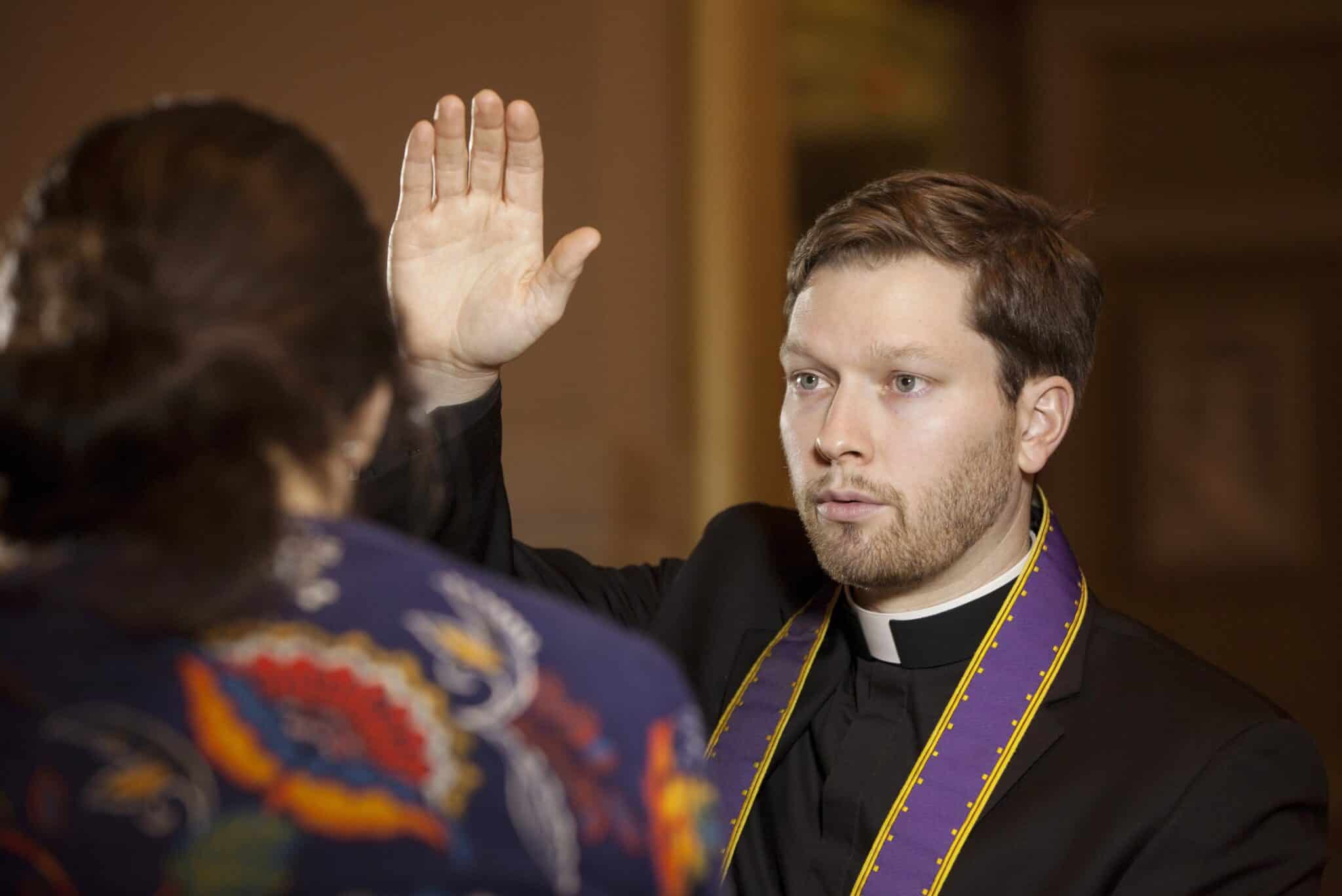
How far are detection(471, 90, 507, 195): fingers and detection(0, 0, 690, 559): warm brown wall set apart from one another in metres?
2.60

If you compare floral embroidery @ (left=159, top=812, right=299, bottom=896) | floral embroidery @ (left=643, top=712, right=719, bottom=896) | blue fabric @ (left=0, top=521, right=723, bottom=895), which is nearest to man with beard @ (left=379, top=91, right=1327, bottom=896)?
floral embroidery @ (left=643, top=712, right=719, bottom=896)

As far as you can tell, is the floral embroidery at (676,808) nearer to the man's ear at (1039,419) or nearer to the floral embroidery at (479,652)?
the floral embroidery at (479,652)

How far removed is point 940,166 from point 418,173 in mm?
5143

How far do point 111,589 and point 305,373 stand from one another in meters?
0.19

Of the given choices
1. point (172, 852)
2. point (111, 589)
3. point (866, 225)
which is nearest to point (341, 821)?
point (172, 852)

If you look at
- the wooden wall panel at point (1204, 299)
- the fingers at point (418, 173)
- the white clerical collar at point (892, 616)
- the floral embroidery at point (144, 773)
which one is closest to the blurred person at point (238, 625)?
the floral embroidery at point (144, 773)

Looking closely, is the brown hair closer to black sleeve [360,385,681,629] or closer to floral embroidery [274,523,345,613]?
floral embroidery [274,523,345,613]

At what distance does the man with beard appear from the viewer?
1.84 metres

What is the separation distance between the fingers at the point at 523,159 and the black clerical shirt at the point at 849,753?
2.56ft

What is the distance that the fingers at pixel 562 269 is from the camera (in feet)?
6.49

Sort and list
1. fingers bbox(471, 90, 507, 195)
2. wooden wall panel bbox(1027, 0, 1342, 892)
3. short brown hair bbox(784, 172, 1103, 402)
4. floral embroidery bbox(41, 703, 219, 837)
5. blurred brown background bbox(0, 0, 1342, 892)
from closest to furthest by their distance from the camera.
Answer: floral embroidery bbox(41, 703, 219, 837) → fingers bbox(471, 90, 507, 195) → short brown hair bbox(784, 172, 1103, 402) → blurred brown background bbox(0, 0, 1342, 892) → wooden wall panel bbox(1027, 0, 1342, 892)

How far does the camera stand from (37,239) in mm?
981

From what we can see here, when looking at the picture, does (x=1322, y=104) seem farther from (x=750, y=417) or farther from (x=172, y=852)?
(x=172, y=852)

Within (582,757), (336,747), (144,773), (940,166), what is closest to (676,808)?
(582,757)
